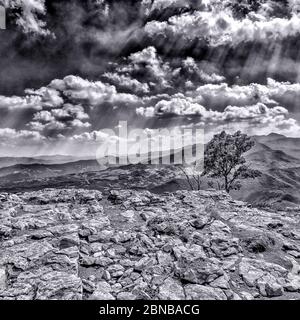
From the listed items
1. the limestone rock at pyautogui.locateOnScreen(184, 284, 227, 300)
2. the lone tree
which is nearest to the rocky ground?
the limestone rock at pyautogui.locateOnScreen(184, 284, 227, 300)

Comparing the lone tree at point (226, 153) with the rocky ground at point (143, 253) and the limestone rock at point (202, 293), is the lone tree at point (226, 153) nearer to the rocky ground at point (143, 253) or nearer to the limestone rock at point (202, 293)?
the rocky ground at point (143, 253)

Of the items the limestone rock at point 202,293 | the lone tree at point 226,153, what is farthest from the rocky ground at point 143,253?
the lone tree at point 226,153

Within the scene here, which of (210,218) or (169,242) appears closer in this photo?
(169,242)

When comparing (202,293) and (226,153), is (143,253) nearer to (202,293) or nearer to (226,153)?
(202,293)

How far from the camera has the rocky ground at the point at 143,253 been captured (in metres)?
8.67

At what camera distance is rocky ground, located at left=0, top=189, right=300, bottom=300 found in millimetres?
8672

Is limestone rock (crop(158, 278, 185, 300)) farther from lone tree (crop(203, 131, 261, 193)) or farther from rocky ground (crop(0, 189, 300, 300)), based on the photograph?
lone tree (crop(203, 131, 261, 193))

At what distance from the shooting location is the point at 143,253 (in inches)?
444
